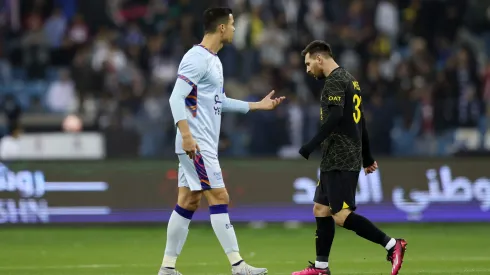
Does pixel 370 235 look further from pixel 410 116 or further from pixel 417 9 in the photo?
pixel 417 9

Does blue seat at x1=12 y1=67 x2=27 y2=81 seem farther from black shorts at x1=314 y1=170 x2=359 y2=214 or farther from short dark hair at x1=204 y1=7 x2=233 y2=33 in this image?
black shorts at x1=314 y1=170 x2=359 y2=214

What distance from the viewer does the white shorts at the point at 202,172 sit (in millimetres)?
10008

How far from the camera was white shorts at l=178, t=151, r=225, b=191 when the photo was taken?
1001 cm

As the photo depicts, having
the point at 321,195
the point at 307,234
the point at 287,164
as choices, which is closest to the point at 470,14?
the point at 287,164

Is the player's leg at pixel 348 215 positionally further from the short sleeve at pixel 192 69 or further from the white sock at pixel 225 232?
the short sleeve at pixel 192 69

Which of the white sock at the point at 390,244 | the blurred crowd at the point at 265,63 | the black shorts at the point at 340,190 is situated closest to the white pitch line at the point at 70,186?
the blurred crowd at the point at 265,63

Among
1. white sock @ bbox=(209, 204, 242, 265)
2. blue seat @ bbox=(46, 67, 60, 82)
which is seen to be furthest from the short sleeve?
blue seat @ bbox=(46, 67, 60, 82)

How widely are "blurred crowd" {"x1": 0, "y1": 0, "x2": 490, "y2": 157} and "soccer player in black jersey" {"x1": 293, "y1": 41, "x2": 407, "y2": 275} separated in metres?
10.0

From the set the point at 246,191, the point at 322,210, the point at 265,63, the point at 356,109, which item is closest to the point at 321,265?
the point at 322,210

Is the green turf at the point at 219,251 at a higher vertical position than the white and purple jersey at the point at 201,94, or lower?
lower

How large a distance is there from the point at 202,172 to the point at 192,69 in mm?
999

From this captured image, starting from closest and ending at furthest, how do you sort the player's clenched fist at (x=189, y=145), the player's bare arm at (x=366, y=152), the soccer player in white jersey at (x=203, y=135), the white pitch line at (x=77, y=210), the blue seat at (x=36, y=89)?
the player's clenched fist at (x=189, y=145) → the soccer player in white jersey at (x=203, y=135) → the player's bare arm at (x=366, y=152) → the white pitch line at (x=77, y=210) → the blue seat at (x=36, y=89)

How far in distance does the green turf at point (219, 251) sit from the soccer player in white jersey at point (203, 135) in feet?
3.80

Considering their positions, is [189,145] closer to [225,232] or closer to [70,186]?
[225,232]
